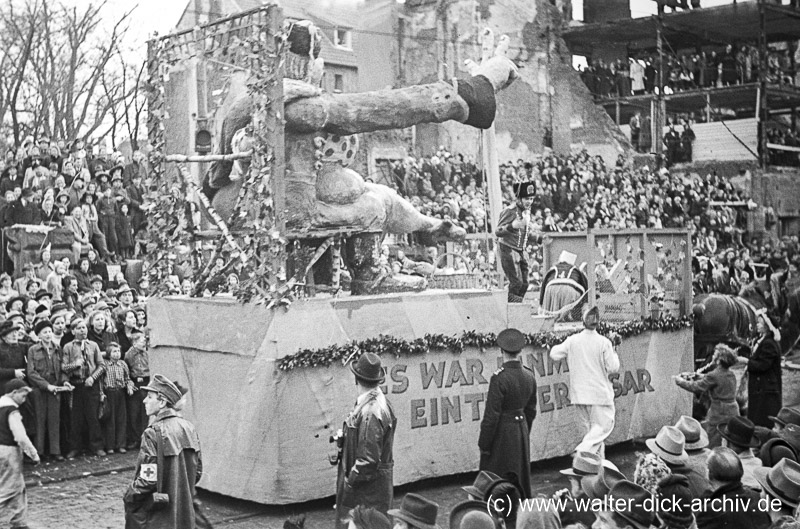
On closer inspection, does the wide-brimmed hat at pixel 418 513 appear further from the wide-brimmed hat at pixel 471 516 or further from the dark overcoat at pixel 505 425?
the dark overcoat at pixel 505 425

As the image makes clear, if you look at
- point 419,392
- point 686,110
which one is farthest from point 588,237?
point 686,110

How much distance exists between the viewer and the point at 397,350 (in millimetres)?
10523

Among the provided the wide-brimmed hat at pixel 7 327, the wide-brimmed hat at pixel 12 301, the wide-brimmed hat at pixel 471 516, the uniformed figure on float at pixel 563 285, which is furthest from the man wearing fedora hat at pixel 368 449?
the wide-brimmed hat at pixel 12 301

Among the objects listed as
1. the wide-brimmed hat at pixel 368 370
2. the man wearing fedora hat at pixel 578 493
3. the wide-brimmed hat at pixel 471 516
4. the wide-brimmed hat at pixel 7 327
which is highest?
the wide-brimmed hat at pixel 7 327

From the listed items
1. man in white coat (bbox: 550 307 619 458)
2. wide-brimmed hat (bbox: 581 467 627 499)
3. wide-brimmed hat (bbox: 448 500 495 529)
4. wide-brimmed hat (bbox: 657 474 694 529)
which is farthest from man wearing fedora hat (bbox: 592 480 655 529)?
man in white coat (bbox: 550 307 619 458)

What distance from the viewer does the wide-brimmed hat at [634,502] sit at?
5.80 m

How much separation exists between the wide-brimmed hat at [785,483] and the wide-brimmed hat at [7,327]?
7895 millimetres

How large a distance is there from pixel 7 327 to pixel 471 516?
7.71 metres

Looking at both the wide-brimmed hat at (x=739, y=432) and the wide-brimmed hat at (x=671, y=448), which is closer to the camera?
the wide-brimmed hat at (x=671, y=448)

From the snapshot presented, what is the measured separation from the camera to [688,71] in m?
37.2

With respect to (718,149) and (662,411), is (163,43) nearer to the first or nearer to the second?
(662,411)

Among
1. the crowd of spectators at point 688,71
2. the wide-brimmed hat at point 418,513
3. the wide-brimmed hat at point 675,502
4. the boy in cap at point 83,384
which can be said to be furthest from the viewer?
the crowd of spectators at point 688,71

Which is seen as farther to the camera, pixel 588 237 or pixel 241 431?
pixel 588 237

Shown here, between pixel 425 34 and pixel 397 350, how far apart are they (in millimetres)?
24750
